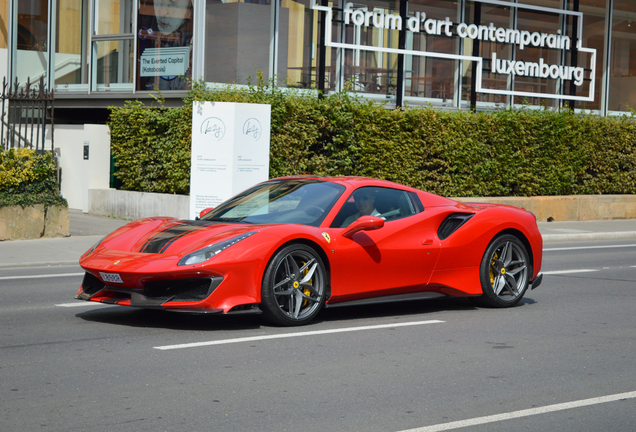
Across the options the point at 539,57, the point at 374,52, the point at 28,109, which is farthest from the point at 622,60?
the point at 28,109

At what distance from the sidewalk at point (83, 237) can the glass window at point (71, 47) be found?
4.33 meters

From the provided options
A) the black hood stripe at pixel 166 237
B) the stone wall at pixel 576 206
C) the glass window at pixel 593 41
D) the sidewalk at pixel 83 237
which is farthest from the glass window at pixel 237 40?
the glass window at pixel 593 41

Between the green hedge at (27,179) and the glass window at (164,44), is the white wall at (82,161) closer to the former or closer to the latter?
the glass window at (164,44)

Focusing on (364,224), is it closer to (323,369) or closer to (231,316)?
(231,316)

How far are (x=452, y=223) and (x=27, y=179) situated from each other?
869 centimetres

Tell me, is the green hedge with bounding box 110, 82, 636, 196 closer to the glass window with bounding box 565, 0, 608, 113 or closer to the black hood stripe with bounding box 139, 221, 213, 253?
the glass window with bounding box 565, 0, 608, 113

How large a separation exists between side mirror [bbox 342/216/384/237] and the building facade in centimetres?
1157

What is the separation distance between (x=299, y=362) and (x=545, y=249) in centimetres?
1108

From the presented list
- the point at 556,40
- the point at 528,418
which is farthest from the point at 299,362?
the point at 556,40

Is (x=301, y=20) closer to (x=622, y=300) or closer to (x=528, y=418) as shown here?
(x=622, y=300)

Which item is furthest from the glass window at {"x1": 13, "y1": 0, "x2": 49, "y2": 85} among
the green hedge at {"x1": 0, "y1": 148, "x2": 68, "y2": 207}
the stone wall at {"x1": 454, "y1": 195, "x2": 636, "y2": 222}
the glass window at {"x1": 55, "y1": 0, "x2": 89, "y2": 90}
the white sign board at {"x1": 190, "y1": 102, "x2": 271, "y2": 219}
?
the stone wall at {"x1": 454, "y1": 195, "x2": 636, "y2": 222}

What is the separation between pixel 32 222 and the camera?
14.3 metres

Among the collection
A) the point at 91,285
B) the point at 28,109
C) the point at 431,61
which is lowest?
the point at 91,285

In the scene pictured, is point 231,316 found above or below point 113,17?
below
